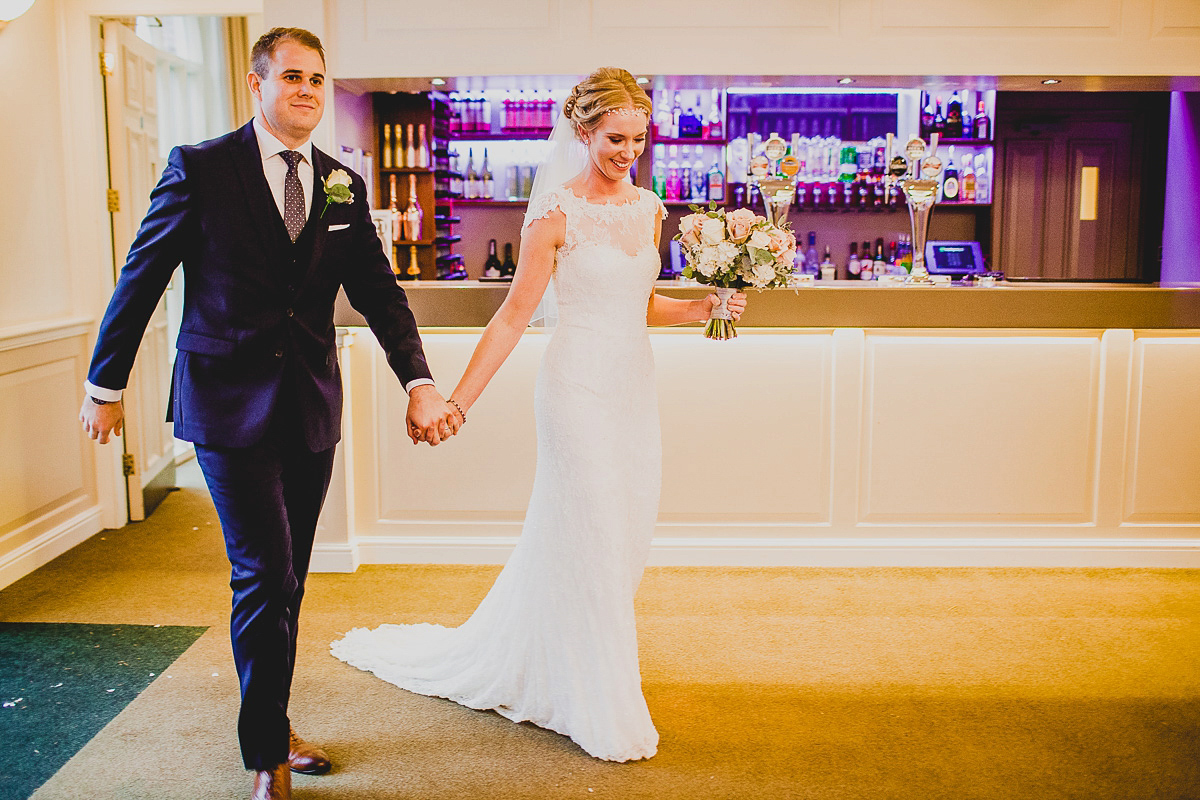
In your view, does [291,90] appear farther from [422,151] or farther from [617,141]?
[422,151]

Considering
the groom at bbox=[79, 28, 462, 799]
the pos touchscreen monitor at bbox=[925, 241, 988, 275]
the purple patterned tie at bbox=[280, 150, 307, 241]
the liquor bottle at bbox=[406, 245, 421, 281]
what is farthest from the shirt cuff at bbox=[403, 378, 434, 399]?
the pos touchscreen monitor at bbox=[925, 241, 988, 275]

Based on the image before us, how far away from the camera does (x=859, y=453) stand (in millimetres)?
4449

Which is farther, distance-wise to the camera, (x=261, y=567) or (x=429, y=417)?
(x=429, y=417)

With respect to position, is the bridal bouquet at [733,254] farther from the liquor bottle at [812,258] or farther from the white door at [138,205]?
the liquor bottle at [812,258]

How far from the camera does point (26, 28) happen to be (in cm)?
457

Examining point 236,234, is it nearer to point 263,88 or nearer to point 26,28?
point 263,88

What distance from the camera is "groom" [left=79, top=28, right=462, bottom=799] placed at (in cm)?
228

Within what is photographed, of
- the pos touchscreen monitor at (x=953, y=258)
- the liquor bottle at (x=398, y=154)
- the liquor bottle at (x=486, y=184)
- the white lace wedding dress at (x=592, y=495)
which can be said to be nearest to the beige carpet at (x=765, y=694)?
the white lace wedding dress at (x=592, y=495)

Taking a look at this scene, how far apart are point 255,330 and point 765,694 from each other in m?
1.88

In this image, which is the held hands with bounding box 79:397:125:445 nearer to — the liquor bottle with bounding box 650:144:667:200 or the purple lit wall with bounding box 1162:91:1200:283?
the liquor bottle with bounding box 650:144:667:200

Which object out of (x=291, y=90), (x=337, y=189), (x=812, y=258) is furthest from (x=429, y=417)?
(x=812, y=258)

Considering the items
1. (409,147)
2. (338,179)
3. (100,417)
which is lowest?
(100,417)

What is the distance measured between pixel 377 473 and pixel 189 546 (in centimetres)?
107

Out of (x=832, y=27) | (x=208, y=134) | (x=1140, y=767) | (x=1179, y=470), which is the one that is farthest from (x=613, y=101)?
(x=208, y=134)
